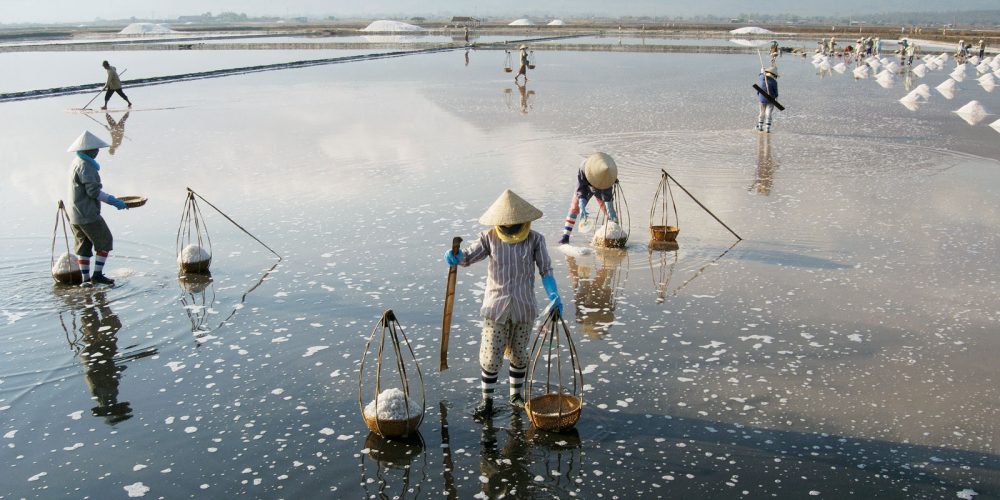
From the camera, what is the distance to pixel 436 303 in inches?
328

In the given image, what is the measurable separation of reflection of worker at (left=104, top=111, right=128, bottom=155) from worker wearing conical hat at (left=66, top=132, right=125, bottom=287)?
8.99 m

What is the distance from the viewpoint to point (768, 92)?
58.2 ft

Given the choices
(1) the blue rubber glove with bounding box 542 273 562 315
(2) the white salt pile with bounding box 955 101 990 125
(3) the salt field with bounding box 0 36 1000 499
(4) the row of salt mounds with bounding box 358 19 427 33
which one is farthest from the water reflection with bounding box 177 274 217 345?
(4) the row of salt mounds with bounding box 358 19 427 33

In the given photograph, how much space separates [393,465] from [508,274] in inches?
57.1

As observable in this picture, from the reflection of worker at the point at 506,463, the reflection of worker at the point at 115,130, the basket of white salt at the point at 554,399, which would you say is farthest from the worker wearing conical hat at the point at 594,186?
the reflection of worker at the point at 115,130

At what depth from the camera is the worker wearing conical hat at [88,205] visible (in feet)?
27.7

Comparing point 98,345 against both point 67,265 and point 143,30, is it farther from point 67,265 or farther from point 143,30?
point 143,30

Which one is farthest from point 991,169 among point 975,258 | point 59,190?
point 59,190

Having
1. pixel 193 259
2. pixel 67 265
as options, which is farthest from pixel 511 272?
pixel 67 265

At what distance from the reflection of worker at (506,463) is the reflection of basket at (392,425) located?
1.52 ft

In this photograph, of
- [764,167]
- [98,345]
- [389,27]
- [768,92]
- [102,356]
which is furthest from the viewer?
[389,27]

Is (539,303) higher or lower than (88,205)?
lower

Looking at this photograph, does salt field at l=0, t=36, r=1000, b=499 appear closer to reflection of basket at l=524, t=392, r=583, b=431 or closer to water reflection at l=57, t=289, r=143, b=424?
water reflection at l=57, t=289, r=143, b=424

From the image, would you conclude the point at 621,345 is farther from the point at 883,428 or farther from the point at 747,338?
the point at 883,428
